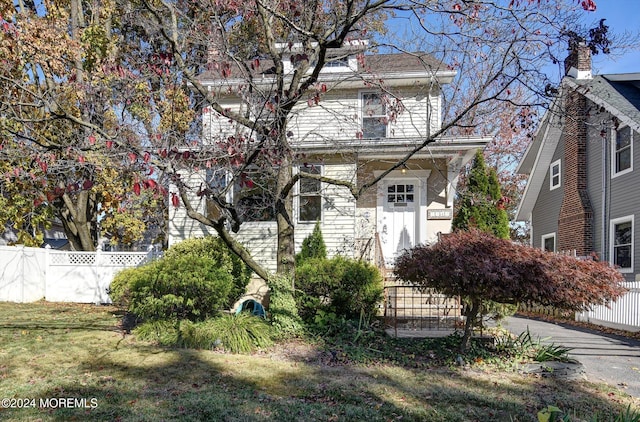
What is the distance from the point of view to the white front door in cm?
1326

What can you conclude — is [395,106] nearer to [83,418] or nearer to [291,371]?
[291,371]

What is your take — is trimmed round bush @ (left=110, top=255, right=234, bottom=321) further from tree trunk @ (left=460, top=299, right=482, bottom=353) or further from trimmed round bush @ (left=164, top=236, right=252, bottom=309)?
tree trunk @ (left=460, top=299, right=482, bottom=353)

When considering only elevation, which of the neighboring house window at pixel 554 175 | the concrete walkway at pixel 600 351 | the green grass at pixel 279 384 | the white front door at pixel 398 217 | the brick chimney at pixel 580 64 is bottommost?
the concrete walkway at pixel 600 351

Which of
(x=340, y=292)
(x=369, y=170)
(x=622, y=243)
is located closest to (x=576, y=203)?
(x=622, y=243)

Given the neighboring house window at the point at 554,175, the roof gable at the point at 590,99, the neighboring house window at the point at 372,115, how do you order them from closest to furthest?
the roof gable at the point at 590,99, the neighboring house window at the point at 372,115, the neighboring house window at the point at 554,175

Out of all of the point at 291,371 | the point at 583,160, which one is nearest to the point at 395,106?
the point at 291,371

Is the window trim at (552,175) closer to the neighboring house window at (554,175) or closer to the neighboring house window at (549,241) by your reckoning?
the neighboring house window at (554,175)

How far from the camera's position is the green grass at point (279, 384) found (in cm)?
454

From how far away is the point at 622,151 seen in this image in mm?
12930

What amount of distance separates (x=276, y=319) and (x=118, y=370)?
282 centimetres

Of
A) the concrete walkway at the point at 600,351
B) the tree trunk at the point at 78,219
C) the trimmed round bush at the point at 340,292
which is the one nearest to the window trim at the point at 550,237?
the concrete walkway at the point at 600,351

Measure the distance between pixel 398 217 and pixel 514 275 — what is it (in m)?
7.52

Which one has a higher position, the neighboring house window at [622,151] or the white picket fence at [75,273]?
the neighboring house window at [622,151]

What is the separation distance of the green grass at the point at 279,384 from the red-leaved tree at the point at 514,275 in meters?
1.14
